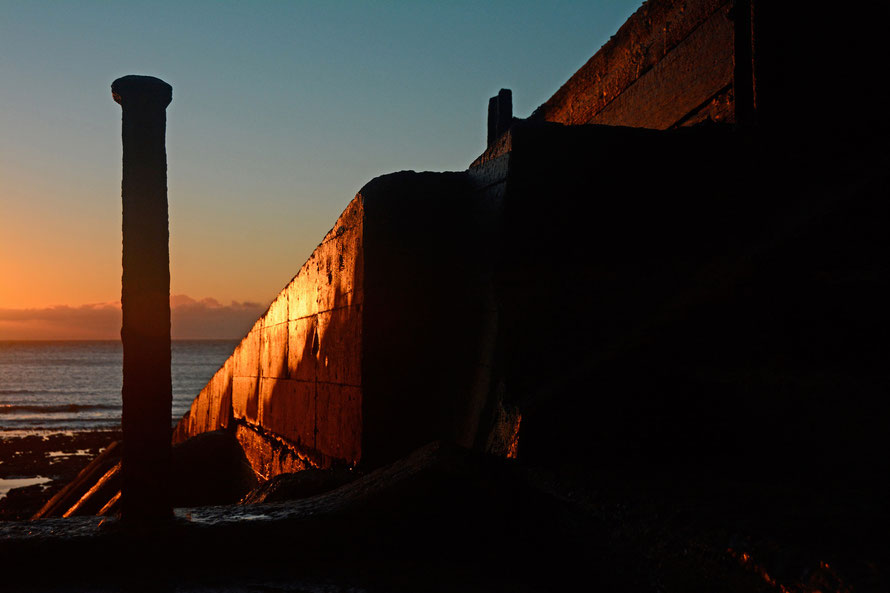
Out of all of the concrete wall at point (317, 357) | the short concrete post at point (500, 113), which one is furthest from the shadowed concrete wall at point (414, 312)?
the short concrete post at point (500, 113)

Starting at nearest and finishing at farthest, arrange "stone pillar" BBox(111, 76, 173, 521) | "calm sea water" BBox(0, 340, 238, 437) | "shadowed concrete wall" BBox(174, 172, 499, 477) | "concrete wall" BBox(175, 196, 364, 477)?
"stone pillar" BBox(111, 76, 173, 521)
"shadowed concrete wall" BBox(174, 172, 499, 477)
"concrete wall" BBox(175, 196, 364, 477)
"calm sea water" BBox(0, 340, 238, 437)

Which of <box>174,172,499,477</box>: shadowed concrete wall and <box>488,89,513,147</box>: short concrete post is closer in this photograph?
<box>174,172,499,477</box>: shadowed concrete wall

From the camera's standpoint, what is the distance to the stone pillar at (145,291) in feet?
8.36

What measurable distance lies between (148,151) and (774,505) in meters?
2.42

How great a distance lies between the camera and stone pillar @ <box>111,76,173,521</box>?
2547 mm

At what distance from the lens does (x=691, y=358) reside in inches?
117

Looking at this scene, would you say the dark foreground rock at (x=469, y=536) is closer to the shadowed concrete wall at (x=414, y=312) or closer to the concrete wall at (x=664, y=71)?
the shadowed concrete wall at (x=414, y=312)

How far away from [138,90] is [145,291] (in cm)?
75

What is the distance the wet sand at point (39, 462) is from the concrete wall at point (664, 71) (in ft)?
38.4

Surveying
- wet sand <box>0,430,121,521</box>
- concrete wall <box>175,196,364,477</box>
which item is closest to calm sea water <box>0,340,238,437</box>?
wet sand <box>0,430,121,521</box>

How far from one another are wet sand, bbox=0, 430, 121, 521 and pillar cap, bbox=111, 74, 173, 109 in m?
12.0

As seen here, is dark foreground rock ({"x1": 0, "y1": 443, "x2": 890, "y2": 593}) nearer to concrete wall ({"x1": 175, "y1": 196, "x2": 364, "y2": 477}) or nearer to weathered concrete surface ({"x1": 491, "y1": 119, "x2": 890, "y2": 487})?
weathered concrete surface ({"x1": 491, "y1": 119, "x2": 890, "y2": 487})

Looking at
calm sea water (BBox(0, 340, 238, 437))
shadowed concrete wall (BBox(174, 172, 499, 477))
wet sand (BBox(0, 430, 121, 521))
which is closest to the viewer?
shadowed concrete wall (BBox(174, 172, 499, 477))

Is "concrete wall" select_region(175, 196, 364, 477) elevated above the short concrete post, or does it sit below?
below
